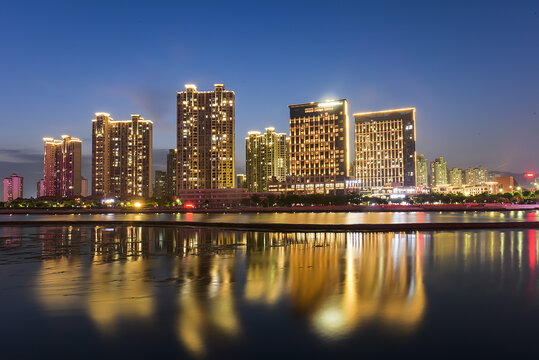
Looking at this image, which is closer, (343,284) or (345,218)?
(343,284)

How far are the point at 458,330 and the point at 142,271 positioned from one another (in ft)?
35.2

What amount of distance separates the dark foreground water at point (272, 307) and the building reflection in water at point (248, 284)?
42 mm

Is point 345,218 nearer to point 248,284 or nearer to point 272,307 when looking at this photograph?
point 248,284

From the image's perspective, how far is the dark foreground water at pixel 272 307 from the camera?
21.3 ft

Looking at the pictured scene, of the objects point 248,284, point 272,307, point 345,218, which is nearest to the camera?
point 272,307

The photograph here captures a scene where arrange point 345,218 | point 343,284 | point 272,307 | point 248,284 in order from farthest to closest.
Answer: point 345,218 → point 248,284 → point 343,284 → point 272,307

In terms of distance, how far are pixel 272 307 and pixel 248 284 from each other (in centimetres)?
267

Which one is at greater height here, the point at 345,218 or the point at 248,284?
the point at 248,284

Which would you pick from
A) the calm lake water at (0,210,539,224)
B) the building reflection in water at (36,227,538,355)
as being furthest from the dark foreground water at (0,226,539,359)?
the calm lake water at (0,210,539,224)

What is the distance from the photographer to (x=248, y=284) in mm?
11445

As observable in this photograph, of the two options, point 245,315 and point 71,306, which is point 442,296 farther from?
point 71,306

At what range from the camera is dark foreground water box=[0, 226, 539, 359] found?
6.49 meters

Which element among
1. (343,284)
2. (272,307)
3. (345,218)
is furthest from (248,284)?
(345,218)

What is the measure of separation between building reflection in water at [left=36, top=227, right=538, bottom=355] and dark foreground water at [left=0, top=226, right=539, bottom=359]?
0.04 metres
